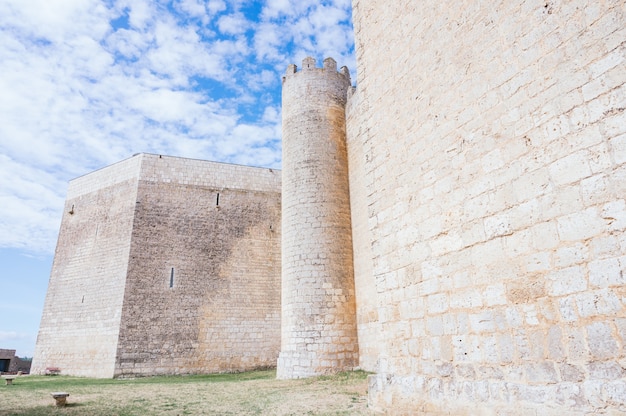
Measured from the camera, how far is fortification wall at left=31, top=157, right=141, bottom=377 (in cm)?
1376

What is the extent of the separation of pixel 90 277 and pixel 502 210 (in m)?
16.0

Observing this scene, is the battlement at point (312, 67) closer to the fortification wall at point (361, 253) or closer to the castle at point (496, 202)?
the fortification wall at point (361, 253)

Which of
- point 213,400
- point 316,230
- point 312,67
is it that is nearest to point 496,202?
point 213,400

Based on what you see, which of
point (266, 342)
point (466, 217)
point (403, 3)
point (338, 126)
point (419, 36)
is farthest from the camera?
point (266, 342)

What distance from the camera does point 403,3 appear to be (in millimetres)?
4578

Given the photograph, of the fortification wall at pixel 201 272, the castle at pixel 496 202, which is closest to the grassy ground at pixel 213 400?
the castle at pixel 496 202

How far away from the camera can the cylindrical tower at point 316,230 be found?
1043cm

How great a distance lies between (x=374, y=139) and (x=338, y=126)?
26.0 ft

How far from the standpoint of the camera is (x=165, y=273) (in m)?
14.5

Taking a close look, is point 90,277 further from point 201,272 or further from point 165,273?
point 201,272

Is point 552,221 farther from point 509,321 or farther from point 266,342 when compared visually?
point 266,342

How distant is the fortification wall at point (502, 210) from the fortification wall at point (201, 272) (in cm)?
1112

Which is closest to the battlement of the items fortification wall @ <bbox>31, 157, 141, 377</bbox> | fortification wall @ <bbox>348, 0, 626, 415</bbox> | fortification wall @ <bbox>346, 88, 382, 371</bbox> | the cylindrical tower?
the cylindrical tower

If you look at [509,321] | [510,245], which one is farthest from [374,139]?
[509,321]
